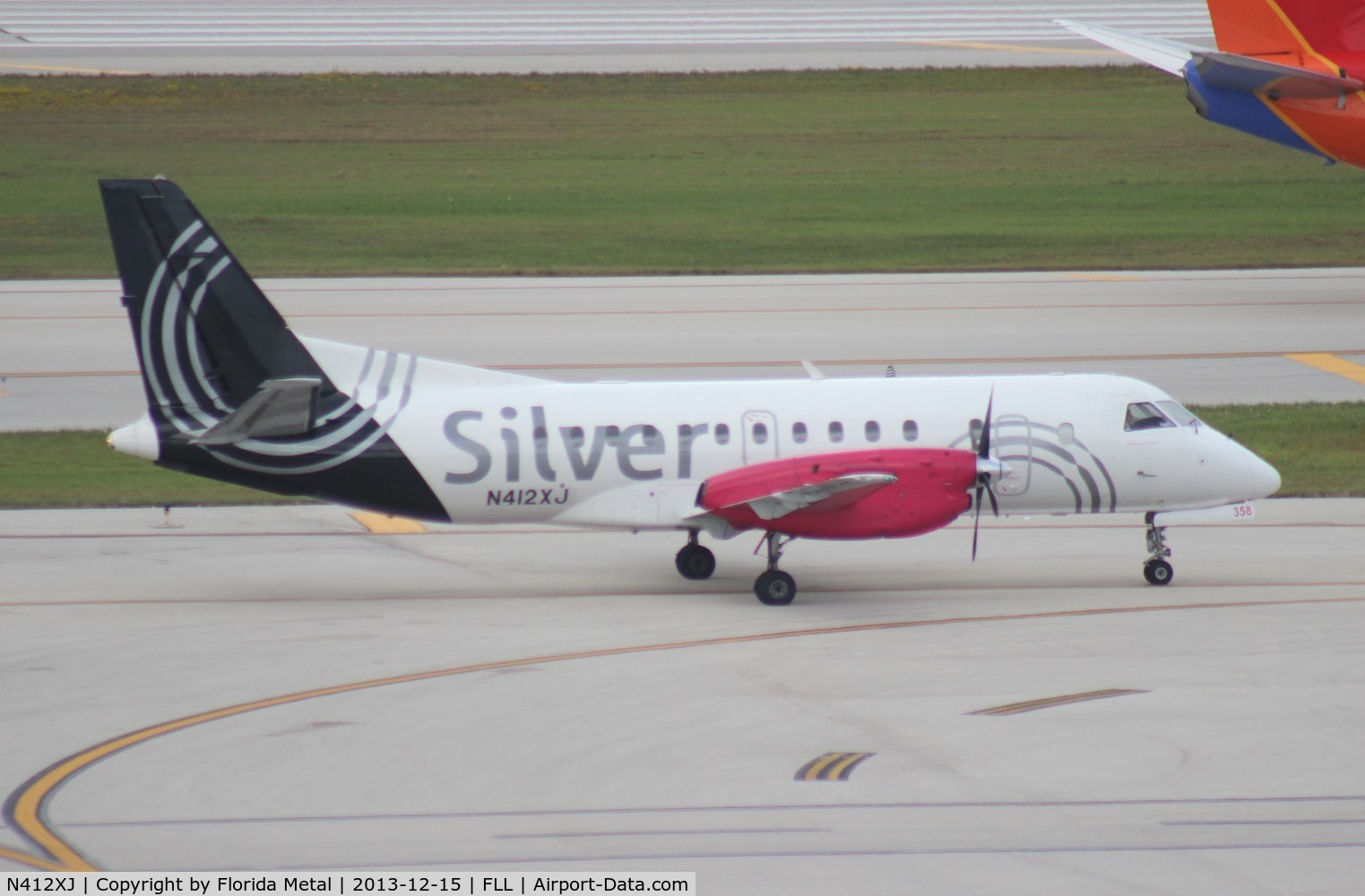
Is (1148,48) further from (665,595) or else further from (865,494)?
(665,595)

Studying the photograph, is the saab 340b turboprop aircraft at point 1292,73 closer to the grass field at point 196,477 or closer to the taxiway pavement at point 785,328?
the taxiway pavement at point 785,328

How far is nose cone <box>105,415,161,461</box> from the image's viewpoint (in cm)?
1989

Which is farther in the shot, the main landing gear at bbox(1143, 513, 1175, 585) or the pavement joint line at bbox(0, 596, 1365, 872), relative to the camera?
the main landing gear at bbox(1143, 513, 1175, 585)

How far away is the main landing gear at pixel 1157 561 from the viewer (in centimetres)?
2144

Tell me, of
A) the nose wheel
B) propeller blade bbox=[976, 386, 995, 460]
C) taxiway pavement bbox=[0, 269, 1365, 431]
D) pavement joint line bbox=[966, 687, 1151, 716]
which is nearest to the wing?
taxiway pavement bbox=[0, 269, 1365, 431]

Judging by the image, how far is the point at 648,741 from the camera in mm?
14844

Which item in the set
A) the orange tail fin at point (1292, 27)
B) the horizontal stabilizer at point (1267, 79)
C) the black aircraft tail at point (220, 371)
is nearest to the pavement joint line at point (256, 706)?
the black aircraft tail at point (220, 371)

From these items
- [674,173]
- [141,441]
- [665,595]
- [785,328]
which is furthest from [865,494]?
[674,173]

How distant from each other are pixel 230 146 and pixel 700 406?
2078 inches

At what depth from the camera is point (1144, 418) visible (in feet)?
71.2

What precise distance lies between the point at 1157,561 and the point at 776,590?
5.15 metres

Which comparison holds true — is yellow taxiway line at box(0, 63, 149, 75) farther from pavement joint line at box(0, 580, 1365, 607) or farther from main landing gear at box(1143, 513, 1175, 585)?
main landing gear at box(1143, 513, 1175, 585)

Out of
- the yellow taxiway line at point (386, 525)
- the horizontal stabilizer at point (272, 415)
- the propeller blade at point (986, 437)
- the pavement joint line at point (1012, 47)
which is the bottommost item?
the yellow taxiway line at point (386, 525)

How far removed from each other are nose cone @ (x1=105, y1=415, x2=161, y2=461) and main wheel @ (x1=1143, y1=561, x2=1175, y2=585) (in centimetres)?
1249
